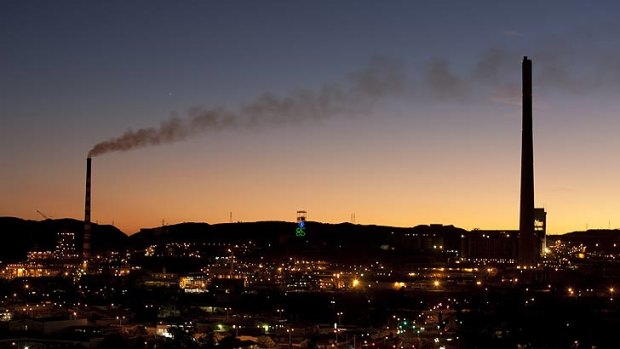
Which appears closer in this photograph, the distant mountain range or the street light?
the street light

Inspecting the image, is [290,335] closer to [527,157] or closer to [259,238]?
[527,157]

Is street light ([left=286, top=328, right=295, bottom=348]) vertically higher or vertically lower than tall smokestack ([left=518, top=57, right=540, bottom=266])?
lower

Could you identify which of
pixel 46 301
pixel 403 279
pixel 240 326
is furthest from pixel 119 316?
pixel 403 279

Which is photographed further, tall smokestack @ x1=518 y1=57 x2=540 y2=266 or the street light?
tall smokestack @ x1=518 y1=57 x2=540 y2=266

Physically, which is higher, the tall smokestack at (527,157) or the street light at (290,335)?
the tall smokestack at (527,157)

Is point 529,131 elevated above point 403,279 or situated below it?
above

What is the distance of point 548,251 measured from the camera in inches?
2798

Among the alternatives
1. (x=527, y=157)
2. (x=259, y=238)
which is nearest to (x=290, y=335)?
(x=527, y=157)

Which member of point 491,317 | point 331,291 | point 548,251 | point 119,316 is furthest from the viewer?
point 548,251

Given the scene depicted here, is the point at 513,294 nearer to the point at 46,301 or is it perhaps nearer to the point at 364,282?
the point at 364,282

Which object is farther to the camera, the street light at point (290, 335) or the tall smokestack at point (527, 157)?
the tall smokestack at point (527, 157)

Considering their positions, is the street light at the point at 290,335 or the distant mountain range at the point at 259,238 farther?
the distant mountain range at the point at 259,238

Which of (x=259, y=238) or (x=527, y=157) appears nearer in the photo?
(x=527, y=157)

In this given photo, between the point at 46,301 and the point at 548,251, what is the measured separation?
48975 mm
